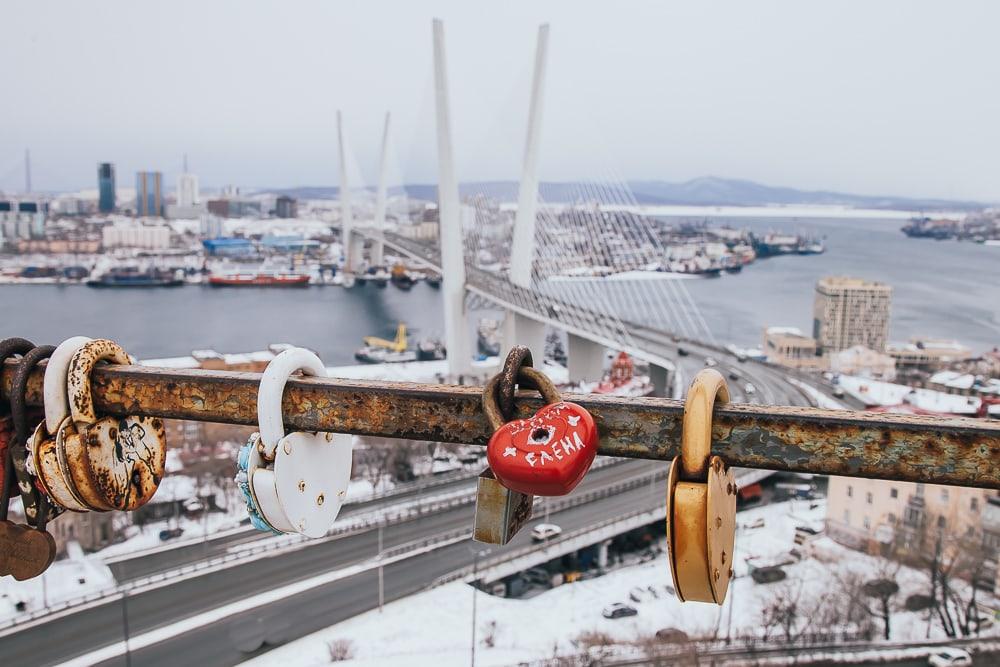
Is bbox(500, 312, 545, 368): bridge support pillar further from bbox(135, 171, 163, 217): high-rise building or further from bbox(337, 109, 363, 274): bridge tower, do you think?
bbox(135, 171, 163, 217): high-rise building

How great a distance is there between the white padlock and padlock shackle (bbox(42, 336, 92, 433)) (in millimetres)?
123

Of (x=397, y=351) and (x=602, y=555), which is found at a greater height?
(x=397, y=351)

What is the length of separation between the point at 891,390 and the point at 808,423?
11.5 meters

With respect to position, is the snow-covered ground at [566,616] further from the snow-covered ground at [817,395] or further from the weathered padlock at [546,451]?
the weathered padlock at [546,451]

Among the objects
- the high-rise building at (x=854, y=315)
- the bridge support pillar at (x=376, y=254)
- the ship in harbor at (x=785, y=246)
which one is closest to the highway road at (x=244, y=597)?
the high-rise building at (x=854, y=315)

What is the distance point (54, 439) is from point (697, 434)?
381 mm

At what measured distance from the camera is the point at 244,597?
5.29 m

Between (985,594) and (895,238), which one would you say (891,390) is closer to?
(985,594)

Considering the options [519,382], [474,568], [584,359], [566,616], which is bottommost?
[566,616]

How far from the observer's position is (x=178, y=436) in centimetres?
882

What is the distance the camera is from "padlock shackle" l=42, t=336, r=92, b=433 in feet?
1.82

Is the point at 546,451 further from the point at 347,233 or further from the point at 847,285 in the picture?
the point at 347,233

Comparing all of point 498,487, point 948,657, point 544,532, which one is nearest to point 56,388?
point 498,487

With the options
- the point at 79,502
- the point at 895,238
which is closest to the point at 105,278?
the point at 79,502
